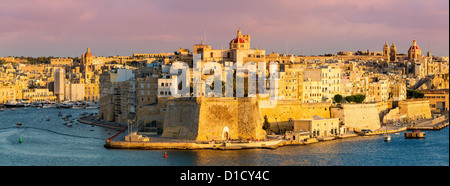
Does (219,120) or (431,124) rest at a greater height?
(219,120)

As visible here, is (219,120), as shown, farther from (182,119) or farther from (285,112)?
(285,112)

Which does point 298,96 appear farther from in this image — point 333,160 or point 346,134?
point 333,160

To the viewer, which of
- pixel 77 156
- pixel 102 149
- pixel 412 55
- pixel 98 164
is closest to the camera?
pixel 98 164

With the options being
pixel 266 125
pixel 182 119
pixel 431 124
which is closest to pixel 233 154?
pixel 182 119

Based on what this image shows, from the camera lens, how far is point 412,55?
72.3 meters

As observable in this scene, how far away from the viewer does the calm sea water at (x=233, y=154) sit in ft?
80.6

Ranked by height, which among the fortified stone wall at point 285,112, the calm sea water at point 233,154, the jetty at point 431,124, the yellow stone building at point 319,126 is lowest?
the calm sea water at point 233,154

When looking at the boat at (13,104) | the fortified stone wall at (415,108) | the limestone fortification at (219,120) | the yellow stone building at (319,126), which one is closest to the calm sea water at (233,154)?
the yellow stone building at (319,126)

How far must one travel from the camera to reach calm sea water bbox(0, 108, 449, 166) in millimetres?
24578

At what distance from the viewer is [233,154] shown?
85.0 feet

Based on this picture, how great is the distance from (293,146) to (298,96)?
7.62 metres

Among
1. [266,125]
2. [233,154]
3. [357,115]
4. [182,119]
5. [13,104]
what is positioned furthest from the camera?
[13,104]

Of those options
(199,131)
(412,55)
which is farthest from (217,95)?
(412,55)

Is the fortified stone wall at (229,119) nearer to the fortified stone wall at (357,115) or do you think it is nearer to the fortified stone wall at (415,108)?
the fortified stone wall at (357,115)
